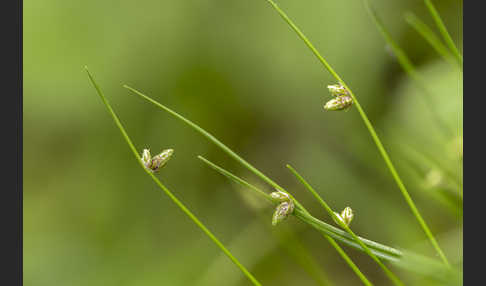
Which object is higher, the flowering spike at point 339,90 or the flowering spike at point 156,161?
the flowering spike at point 156,161

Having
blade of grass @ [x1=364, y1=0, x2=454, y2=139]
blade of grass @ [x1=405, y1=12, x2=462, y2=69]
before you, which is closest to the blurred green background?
blade of grass @ [x1=405, y1=12, x2=462, y2=69]

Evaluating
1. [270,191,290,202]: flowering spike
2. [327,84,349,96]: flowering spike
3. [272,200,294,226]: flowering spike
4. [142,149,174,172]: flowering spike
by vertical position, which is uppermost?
[142,149,174,172]: flowering spike

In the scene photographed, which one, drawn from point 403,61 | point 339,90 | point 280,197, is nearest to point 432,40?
point 403,61

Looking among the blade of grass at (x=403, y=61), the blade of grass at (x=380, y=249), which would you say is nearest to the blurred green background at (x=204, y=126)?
the blade of grass at (x=403, y=61)

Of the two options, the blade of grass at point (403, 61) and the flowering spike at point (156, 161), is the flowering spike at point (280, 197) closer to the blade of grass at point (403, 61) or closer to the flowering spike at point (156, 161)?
the flowering spike at point (156, 161)

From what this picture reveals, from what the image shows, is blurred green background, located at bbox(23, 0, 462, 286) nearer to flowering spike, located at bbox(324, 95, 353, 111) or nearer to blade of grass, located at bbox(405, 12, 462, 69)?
blade of grass, located at bbox(405, 12, 462, 69)

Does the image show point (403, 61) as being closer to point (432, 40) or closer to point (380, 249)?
point (432, 40)
